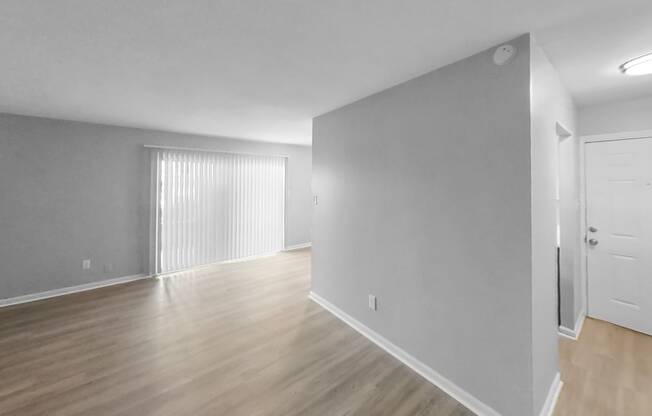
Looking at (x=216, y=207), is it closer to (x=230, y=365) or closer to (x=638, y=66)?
(x=230, y=365)

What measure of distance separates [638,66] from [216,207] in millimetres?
5381

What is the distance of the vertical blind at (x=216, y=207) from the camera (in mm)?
4492

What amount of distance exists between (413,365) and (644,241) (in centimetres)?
267

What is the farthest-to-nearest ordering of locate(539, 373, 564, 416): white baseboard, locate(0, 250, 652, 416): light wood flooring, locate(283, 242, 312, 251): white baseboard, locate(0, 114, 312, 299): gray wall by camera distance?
locate(283, 242, 312, 251): white baseboard
locate(0, 114, 312, 299): gray wall
locate(0, 250, 652, 416): light wood flooring
locate(539, 373, 564, 416): white baseboard

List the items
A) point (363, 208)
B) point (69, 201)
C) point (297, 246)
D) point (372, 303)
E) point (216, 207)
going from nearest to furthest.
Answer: point (372, 303) < point (363, 208) < point (69, 201) < point (216, 207) < point (297, 246)

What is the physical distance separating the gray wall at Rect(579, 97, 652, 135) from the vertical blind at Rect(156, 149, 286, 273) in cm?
486

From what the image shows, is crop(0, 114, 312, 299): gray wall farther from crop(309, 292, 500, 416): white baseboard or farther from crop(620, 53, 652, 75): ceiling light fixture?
crop(620, 53, 652, 75): ceiling light fixture

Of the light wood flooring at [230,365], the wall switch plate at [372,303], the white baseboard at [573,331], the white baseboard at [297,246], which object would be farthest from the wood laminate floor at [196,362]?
the white baseboard at [297,246]

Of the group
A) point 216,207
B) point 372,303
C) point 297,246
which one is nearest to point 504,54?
point 372,303

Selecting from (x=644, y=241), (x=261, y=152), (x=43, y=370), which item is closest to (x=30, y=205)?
(x=43, y=370)

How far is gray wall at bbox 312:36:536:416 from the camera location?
62.6 inches

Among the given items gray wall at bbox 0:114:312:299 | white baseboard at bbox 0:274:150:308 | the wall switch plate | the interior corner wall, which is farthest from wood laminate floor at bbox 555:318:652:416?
gray wall at bbox 0:114:312:299

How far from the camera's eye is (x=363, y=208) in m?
2.72

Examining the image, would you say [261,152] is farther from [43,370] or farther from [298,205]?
[43,370]
